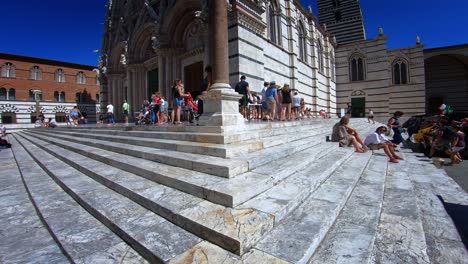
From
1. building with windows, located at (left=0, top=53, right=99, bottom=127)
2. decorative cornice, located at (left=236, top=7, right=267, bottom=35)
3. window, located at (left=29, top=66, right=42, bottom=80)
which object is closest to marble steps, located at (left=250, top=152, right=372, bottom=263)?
decorative cornice, located at (left=236, top=7, right=267, bottom=35)

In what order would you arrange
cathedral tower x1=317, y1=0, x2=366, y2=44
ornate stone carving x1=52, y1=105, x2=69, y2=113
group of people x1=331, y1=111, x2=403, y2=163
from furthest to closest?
ornate stone carving x1=52, y1=105, x2=69, y2=113, cathedral tower x1=317, y1=0, x2=366, y2=44, group of people x1=331, y1=111, x2=403, y2=163

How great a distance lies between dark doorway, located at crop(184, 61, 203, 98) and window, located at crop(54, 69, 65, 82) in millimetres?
28227

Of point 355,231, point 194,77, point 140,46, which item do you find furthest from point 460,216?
point 140,46

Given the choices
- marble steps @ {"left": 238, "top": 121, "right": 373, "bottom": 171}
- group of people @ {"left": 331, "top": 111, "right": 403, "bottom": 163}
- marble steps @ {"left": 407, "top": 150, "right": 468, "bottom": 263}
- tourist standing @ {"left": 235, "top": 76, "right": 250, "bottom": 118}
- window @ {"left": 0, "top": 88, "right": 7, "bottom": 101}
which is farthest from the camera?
window @ {"left": 0, "top": 88, "right": 7, "bottom": 101}

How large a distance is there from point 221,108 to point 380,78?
22.3m

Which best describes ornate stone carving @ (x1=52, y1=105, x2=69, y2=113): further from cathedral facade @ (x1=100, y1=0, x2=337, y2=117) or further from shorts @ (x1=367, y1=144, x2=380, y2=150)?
shorts @ (x1=367, y1=144, x2=380, y2=150)

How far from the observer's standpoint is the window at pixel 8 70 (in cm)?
2676

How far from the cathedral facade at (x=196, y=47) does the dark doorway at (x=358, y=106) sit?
17.3 feet

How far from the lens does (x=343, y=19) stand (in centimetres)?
2705

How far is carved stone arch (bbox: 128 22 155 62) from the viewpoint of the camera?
1445 cm

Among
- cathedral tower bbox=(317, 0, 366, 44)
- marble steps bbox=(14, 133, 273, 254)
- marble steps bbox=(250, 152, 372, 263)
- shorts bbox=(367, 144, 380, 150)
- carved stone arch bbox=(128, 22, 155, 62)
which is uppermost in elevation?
cathedral tower bbox=(317, 0, 366, 44)

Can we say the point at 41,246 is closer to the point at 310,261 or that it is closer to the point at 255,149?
the point at 310,261

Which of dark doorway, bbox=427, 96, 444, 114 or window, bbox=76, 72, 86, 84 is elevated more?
window, bbox=76, 72, 86, 84

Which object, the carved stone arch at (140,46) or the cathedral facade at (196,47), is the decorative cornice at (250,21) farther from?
the carved stone arch at (140,46)
